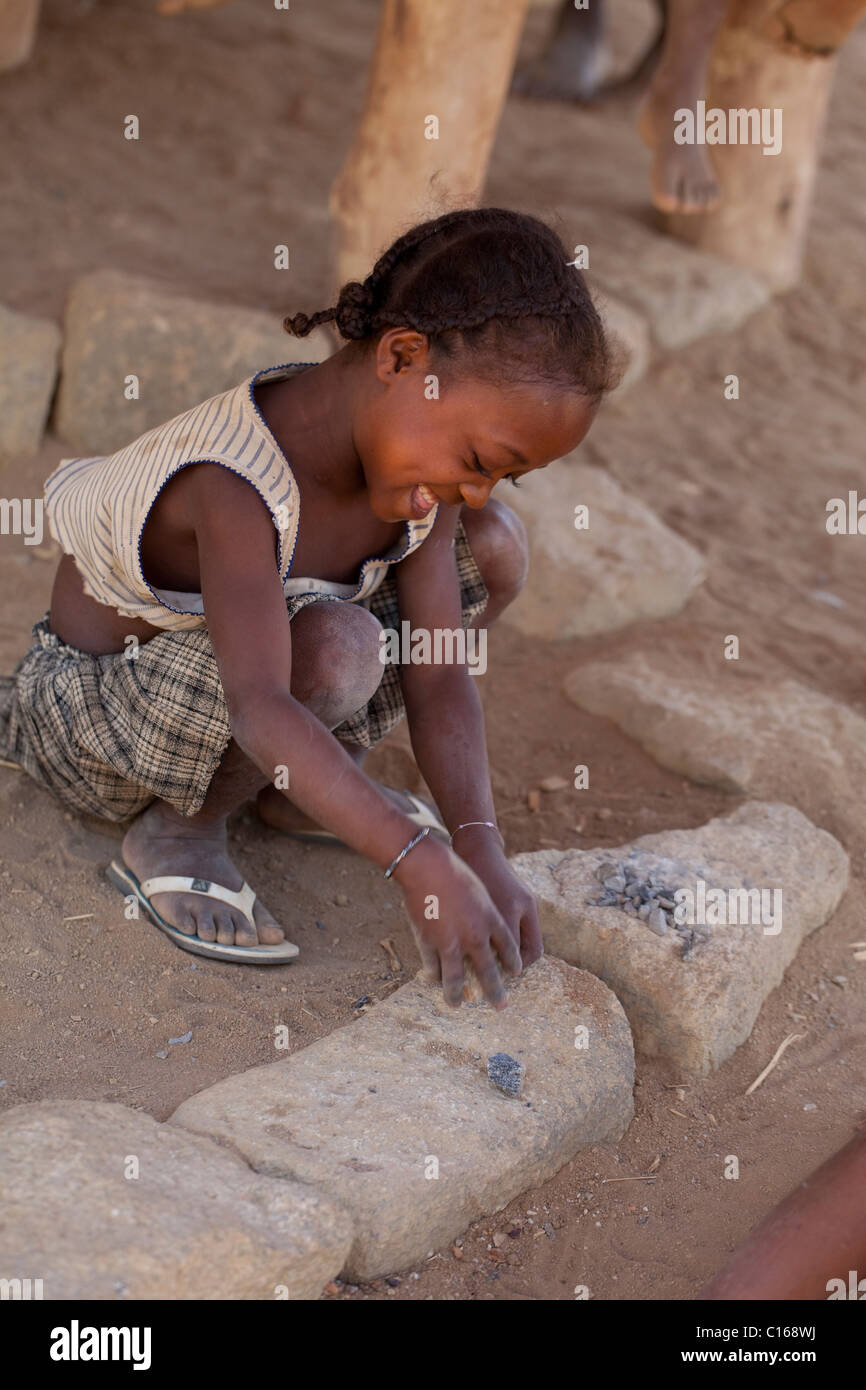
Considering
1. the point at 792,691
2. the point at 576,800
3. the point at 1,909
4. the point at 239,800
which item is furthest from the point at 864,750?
the point at 1,909

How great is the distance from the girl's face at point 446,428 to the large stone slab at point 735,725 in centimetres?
115

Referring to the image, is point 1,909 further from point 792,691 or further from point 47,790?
point 792,691

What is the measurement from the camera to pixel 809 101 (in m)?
4.68

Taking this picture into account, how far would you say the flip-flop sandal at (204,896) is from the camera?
6.87 ft

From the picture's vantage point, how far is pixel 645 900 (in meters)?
2.17

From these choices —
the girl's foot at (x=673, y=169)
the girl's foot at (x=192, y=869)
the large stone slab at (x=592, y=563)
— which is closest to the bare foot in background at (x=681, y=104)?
the girl's foot at (x=673, y=169)

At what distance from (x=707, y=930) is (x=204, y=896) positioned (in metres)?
0.81

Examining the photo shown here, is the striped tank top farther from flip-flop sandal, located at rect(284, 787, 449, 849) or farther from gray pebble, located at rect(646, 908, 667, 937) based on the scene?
gray pebble, located at rect(646, 908, 667, 937)

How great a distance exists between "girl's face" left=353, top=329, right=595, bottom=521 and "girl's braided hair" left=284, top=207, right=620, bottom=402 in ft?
0.08

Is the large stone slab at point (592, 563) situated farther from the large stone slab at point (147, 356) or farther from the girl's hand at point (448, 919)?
the girl's hand at point (448, 919)

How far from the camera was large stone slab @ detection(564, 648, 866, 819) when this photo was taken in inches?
107

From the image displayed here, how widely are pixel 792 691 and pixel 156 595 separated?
1.59 meters

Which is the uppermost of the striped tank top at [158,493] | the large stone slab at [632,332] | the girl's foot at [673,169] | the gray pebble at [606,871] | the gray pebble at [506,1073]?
the girl's foot at [673,169]

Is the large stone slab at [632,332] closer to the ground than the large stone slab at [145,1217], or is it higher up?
higher up
